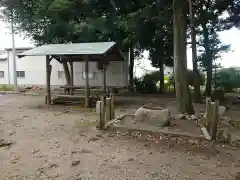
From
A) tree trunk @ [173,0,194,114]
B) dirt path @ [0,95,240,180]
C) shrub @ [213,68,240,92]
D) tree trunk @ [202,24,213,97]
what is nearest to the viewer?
dirt path @ [0,95,240,180]

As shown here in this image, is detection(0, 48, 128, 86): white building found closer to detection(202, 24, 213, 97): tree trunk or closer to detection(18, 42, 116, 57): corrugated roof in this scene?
detection(202, 24, 213, 97): tree trunk

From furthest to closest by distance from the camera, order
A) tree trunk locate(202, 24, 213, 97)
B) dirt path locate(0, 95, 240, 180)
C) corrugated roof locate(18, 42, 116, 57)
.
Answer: tree trunk locate(202, 24, 213, 97) < corrugated roof locate(18, 42, 116, 57) < dirt path locate(0, 95, 240, 180)

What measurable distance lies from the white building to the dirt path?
470 inches

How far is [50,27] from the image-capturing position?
13.7 metres

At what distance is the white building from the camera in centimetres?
1805

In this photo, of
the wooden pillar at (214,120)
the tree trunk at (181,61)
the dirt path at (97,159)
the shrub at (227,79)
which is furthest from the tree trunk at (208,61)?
the dirt path at (97,159)

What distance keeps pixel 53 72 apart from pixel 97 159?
16.4m

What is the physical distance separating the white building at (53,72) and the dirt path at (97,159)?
11.9 metres

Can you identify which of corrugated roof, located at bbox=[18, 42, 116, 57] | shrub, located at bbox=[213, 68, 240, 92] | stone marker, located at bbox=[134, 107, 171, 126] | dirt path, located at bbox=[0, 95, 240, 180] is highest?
corrugated roof, located at bbox=[18, 42, 116, 57]

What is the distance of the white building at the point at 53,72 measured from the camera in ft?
59.2

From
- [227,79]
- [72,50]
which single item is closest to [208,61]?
[227,79]

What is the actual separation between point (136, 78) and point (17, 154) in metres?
14.5

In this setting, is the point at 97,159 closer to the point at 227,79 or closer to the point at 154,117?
the point at 154,117

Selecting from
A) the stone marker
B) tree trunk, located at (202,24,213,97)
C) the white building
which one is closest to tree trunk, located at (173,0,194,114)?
the stone marker
